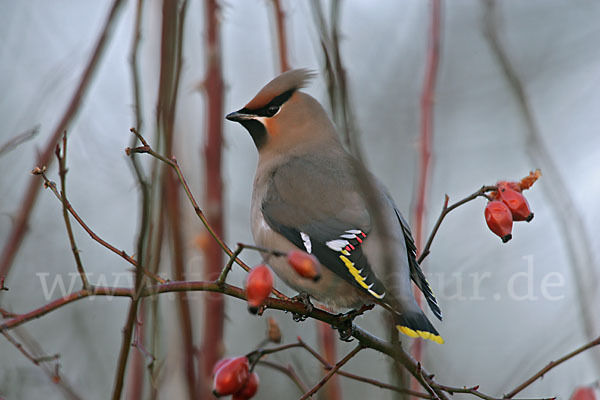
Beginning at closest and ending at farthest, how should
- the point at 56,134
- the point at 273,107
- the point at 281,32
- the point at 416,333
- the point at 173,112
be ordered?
the point at 173,112, the point at 416,333, the point at 56,134, the point at 281,32, the point at 273,107

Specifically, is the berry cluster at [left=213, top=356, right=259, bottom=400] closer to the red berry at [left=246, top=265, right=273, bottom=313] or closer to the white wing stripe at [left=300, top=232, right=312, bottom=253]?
the red berry at [left=246, top=265, right=273, bottom=313]

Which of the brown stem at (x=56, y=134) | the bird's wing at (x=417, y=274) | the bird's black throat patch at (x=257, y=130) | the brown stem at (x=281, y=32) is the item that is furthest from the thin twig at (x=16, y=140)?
the bird's wing at (x=417, y=274)

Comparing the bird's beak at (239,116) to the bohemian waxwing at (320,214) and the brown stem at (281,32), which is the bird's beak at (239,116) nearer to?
the bohemian waxwing at (320,214)

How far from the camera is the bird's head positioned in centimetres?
358

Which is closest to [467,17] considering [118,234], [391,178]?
[391,178]

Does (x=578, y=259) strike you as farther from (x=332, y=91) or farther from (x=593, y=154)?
(x=593, y=154)

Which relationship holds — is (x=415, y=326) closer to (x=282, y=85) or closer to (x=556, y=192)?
(x=556, y=192)

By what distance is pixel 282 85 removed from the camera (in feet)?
11.4

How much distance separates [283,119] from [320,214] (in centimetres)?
80

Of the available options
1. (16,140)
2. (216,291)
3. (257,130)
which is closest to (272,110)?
(257,130)

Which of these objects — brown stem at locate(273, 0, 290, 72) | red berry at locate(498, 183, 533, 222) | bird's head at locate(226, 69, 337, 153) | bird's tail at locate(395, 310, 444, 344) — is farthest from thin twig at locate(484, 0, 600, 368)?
bird's head at locate(226, 69, 337, 153)

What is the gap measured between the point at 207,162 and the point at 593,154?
2990 millimetres

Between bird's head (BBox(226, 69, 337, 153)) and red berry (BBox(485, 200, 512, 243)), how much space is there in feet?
4.58

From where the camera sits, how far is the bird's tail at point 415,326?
247cm
